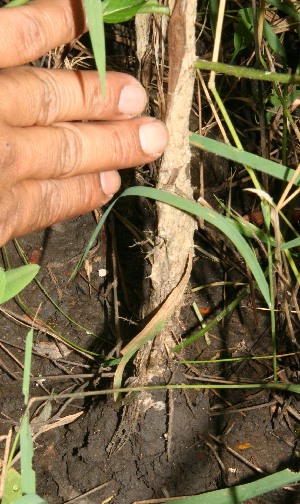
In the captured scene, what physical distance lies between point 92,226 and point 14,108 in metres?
0.61

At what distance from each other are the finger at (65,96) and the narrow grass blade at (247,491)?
546mm

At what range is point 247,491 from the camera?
0.77 meters

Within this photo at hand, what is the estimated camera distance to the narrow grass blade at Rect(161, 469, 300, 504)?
73 cm

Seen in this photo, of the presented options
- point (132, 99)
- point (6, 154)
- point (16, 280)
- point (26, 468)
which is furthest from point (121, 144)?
point (26, 468)

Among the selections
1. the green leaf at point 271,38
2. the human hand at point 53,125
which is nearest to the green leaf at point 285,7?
the green leaf at point 271,38

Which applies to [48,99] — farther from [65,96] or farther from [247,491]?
[247,491]

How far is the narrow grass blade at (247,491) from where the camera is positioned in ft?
2.40

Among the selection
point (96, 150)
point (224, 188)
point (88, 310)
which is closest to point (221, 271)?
point (224, 188)

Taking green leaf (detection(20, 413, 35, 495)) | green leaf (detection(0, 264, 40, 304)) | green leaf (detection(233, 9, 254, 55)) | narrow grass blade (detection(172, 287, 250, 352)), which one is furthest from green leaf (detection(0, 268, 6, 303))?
green leaf (detection(233, 9, 254, 55))

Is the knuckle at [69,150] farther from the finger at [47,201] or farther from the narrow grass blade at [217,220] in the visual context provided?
the narrow grass blade at [217,220]

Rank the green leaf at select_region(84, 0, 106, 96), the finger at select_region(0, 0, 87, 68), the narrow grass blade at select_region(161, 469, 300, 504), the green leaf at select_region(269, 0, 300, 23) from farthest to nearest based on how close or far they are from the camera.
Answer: the green leaf at select_region(269, 0, 300, 23), the finger at select_region(0, 0, 87, 68), the narrow grass blade at select_region(161, 469, 300, 504), the green leaf at select_region(84, 0, 106, 96)

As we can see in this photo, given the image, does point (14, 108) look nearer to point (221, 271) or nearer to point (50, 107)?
point (50, 107)

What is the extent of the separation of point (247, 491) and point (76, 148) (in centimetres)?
53

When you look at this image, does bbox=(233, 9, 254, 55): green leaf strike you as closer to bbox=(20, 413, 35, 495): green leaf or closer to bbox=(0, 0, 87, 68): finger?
bbox=(0, 0, 87, 68): finger
